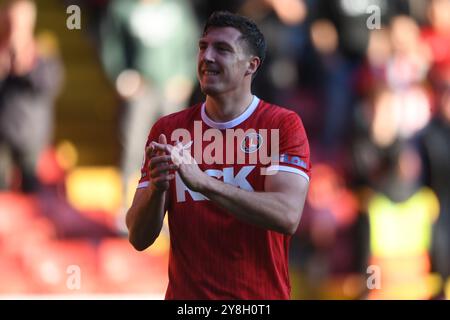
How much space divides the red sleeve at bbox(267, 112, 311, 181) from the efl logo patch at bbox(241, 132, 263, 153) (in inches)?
3.4

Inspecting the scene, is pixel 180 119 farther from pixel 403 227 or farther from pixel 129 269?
pixel 403 227

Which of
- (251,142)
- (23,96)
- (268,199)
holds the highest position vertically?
(23,96)

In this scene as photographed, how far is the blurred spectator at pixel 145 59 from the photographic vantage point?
27.0 ft

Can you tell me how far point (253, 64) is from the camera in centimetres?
392

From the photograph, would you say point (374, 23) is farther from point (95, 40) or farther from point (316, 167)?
point (95, 40)

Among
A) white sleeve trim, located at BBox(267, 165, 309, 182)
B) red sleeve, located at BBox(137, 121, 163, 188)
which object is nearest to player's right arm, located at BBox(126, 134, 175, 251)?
red sleeve, located at BBox(137, 121, 163, 188)

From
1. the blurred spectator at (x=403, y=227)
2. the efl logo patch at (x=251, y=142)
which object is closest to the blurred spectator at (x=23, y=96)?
the blurred spectator at (x=403, y=227)

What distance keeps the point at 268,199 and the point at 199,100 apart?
4.79m

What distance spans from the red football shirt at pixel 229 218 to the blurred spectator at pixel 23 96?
4459 millimetres

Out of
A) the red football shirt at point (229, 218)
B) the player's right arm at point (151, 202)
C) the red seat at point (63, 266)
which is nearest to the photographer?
the player's right arm at point (151, 202)

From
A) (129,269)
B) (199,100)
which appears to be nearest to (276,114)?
(199,100)

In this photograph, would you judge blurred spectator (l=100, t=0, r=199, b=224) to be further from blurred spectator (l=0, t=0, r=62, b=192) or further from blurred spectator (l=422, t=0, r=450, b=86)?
blurred spectator (l=422, t=0, r=450, b=86)

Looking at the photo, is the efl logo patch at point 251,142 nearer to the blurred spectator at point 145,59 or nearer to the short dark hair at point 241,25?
the short dark hair at point 241,25
